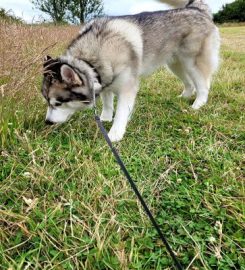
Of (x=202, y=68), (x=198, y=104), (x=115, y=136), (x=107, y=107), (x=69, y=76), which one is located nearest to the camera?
(x=69, y=76)

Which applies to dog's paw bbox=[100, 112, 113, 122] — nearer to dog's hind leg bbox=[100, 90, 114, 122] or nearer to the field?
dog's hind leg bbox=[100, 90, 114, 122]

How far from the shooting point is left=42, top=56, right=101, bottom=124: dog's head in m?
2.88

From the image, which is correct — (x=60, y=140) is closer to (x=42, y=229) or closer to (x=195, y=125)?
(x=42, y=229)

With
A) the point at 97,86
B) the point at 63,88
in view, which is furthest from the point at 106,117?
the point at 63,88

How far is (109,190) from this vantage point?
2031 mm

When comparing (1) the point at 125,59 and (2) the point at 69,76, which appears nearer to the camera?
(2) the point at 69,76

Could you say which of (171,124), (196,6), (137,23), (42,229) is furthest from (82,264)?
(196,6)

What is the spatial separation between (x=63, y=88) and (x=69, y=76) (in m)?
0.15

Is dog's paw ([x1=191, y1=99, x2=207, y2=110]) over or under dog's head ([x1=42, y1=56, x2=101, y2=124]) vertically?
under

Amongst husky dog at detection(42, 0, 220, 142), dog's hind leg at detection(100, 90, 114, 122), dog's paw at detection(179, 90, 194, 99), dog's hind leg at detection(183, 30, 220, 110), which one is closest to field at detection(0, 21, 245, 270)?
husky dog at detection(42, 0, 220, 142)

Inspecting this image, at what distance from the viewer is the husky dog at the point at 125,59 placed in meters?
2.97

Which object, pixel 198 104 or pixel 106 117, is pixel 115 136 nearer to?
pixel 106 117

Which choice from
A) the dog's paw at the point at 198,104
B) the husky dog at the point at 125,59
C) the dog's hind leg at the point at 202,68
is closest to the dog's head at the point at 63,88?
the husky dog at the point at 125,59

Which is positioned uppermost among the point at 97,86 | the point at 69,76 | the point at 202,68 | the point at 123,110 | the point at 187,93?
the point at 69,76
